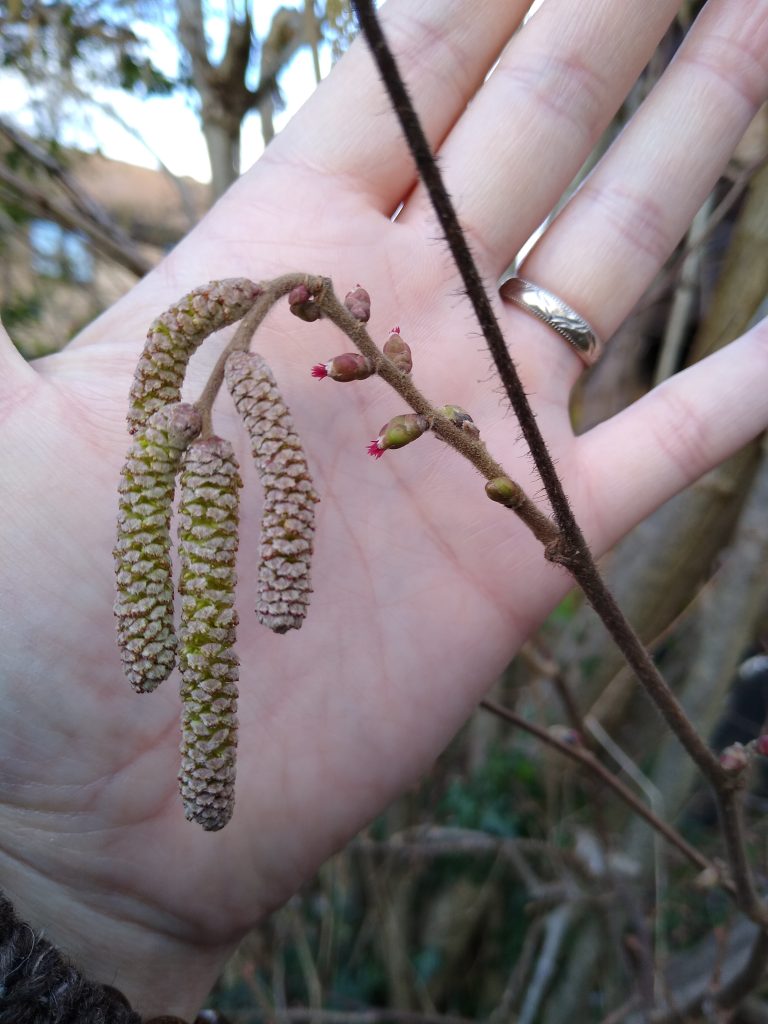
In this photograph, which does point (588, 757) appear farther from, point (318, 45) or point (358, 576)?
point (318, 45)

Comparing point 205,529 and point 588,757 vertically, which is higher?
point 205,529

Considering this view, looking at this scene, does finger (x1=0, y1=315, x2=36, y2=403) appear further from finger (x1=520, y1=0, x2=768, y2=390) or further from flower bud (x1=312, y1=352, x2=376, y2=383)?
finger (x1=520, y1=0, x2=768, y2=390)

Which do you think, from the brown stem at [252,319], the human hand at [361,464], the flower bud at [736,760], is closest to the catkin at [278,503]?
the brown stem at [252,319]

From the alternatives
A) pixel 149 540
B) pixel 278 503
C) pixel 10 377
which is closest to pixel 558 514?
pixel 278 503

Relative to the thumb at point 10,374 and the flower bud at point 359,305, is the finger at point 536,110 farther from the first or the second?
the thumb at point 10,374

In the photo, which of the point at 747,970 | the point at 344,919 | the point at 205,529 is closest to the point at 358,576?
the point at 205,529
